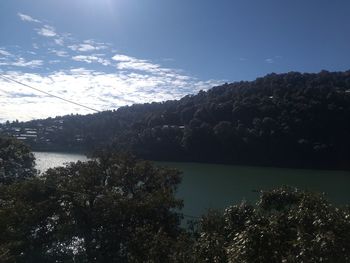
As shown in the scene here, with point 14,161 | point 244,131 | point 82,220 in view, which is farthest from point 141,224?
point 244,131

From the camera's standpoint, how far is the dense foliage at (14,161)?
26.8 m

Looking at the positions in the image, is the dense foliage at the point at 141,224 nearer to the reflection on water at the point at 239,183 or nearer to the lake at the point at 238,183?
the lake at the point at 238,183

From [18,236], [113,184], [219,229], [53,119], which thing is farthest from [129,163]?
[53,119]

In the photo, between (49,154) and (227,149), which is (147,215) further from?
(49,154)

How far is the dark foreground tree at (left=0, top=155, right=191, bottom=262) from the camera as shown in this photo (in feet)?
47.3

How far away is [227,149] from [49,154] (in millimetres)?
30358

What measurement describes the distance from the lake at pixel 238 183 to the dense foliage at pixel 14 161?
394 inches

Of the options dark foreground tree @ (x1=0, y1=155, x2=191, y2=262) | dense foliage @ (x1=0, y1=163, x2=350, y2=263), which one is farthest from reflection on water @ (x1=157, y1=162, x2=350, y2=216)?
dark foreground tree @ (x1=0, y1=155, x2=191, y2=262)

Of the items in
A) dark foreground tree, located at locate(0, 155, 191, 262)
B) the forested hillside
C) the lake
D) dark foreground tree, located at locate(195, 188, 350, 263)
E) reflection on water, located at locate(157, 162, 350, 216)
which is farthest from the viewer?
the forested hillside

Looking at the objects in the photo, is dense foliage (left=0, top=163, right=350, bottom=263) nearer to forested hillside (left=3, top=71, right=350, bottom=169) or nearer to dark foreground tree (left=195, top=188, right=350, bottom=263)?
dark foreground tree (left=195, top=188, right=350, bottom=263)

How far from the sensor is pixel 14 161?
28.0 metres

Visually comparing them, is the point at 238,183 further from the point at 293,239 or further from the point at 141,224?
the point at 293,239

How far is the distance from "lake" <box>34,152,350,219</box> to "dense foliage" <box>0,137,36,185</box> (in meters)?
10.0

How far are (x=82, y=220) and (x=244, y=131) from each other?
53262 mm
